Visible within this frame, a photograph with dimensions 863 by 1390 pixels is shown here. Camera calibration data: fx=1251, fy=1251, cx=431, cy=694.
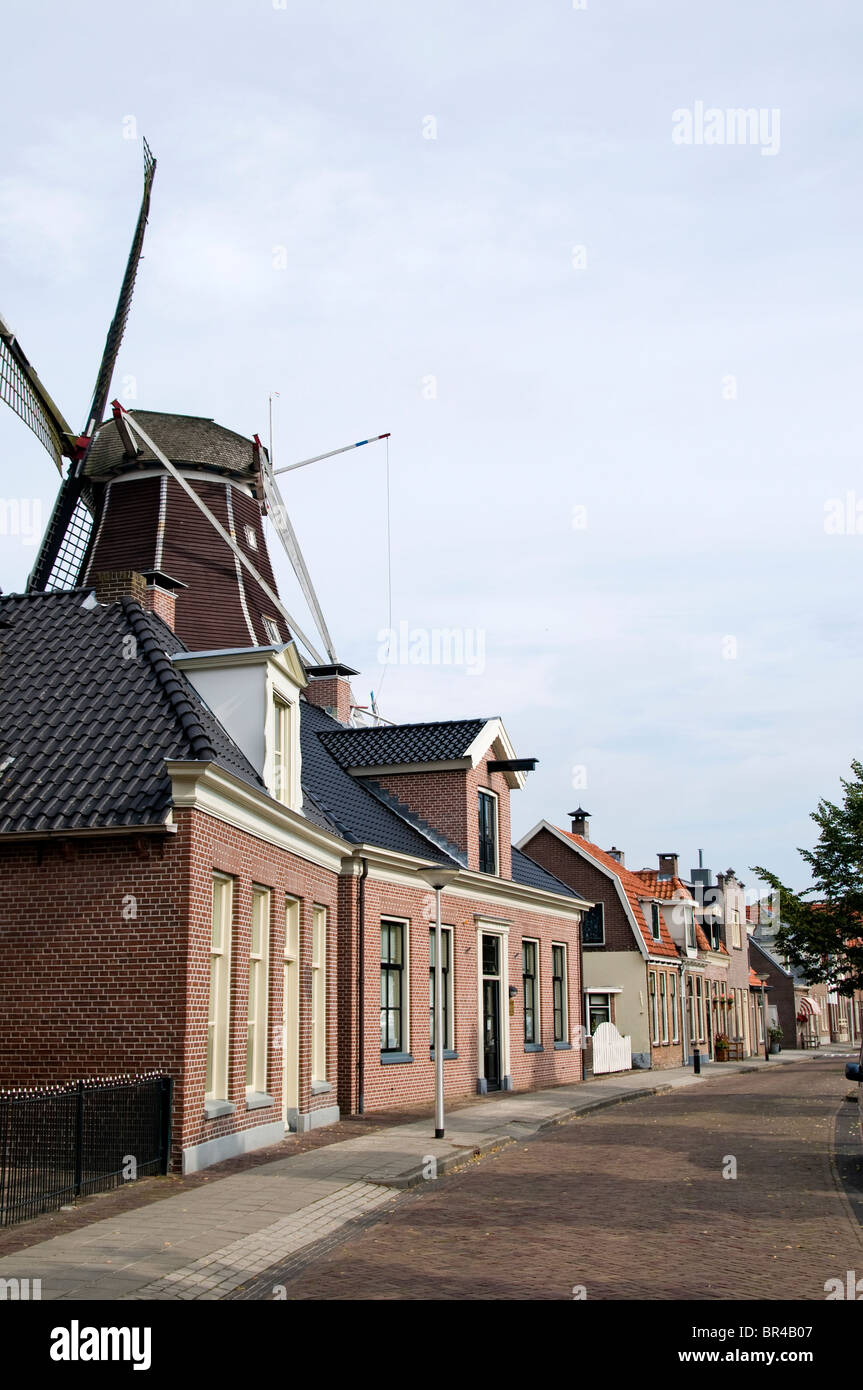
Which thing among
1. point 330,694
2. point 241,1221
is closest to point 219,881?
point 241,1221

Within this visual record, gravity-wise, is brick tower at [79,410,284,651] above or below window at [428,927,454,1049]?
above

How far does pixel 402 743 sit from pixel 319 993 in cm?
795

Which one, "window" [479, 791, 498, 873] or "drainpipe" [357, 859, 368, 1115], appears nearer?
"drainpipe" [357, 859, 368, 1115]

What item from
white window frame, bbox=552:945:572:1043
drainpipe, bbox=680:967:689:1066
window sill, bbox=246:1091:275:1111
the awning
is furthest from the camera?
the awning

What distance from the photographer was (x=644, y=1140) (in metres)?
18.1

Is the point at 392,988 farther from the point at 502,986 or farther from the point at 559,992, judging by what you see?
the point at 559,992

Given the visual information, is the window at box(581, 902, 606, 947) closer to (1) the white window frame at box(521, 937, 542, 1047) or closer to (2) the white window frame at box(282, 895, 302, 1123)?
(1) the white window frame at box(521, 937, 542, 1047)

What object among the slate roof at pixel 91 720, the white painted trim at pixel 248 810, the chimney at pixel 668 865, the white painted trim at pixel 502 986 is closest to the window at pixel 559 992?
the white painted trim at pixel 502 986

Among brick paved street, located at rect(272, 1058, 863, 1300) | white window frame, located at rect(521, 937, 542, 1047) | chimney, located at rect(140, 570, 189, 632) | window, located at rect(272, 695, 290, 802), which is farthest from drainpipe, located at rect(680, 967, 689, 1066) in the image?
chimney, located at rect(140, 570, 189, 632)

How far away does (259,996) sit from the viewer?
1625cm

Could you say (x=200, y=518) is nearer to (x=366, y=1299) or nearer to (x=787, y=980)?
(x=366, y=1299)

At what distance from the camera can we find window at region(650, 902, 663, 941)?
43312 millimetres

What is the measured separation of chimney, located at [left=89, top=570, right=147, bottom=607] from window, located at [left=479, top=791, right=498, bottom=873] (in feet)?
34.3

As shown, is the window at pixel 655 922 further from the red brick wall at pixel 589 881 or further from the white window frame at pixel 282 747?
the white window frame at pixel 282 747
